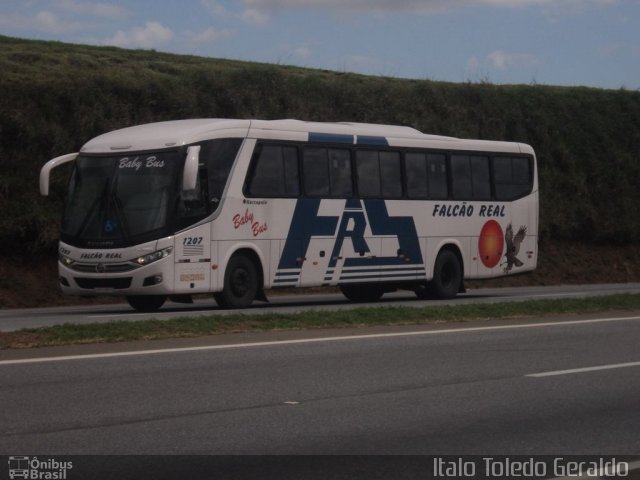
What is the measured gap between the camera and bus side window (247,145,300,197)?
849 inches

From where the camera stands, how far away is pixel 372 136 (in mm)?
24156

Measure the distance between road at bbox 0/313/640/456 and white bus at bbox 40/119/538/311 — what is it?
5.39m

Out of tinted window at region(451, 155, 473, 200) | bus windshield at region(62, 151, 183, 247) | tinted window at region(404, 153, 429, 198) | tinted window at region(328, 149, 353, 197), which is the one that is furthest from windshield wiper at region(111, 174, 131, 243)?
tinted window at region(451, 155, 473, 200)

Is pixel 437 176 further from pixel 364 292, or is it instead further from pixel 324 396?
pixel 324 396

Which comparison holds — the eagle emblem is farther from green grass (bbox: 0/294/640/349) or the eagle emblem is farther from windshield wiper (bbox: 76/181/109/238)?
windshield wiper (bbox: 76/181/109/238)

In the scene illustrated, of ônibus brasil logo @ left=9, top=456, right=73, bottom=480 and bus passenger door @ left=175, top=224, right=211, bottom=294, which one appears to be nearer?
ônibus brasil logo @ left=9, top=456, right=73, bottom=480

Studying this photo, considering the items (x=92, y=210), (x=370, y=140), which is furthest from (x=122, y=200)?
(x=370, y=140)

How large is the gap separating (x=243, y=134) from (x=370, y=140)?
3.69 metres

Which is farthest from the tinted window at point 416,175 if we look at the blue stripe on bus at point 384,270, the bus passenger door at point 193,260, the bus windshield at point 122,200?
the bus windshield at point 122,200

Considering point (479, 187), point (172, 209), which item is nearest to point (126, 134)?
point (172, 209)

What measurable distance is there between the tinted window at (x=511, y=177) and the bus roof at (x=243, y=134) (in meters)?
1.99

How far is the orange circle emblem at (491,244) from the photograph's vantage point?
87.0 ft

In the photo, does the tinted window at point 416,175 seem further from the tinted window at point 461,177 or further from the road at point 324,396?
the road at point 324,396

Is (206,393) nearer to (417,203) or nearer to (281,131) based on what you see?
(281,131)
